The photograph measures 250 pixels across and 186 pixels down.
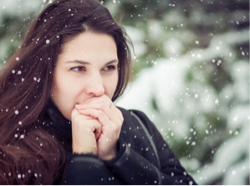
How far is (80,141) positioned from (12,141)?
20 centimetres

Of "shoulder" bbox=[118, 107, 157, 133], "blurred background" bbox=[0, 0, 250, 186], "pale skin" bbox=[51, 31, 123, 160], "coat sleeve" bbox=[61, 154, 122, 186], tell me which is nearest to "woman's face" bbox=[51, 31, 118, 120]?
"pale skin" bbox=[51, 31, 123, 160]

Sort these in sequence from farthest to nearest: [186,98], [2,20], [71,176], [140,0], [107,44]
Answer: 1. [186,98]
2. [140,0]
3. [2,20]
4. [107,44]
5. [71,176]

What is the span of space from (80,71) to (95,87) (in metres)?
0.06

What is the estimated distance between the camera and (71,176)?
88cm

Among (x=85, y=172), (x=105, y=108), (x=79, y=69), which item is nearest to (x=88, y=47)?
(x=79, y=69)

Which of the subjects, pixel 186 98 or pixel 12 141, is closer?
pixel 12 141

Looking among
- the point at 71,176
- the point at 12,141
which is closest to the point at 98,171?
the point at 71,176

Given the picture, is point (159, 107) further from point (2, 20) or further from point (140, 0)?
point (2, 20)

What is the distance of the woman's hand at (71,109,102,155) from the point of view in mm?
896

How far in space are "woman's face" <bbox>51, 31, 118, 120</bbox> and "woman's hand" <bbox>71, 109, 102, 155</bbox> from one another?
0.06 m

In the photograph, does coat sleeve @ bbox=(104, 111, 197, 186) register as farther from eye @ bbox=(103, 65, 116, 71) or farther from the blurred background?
the blurred background

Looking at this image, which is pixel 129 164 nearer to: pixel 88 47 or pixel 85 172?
pixel 85 172

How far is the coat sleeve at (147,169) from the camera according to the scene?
0.93 m

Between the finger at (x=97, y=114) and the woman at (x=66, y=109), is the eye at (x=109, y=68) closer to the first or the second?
the woman at (x=66, y=109)
